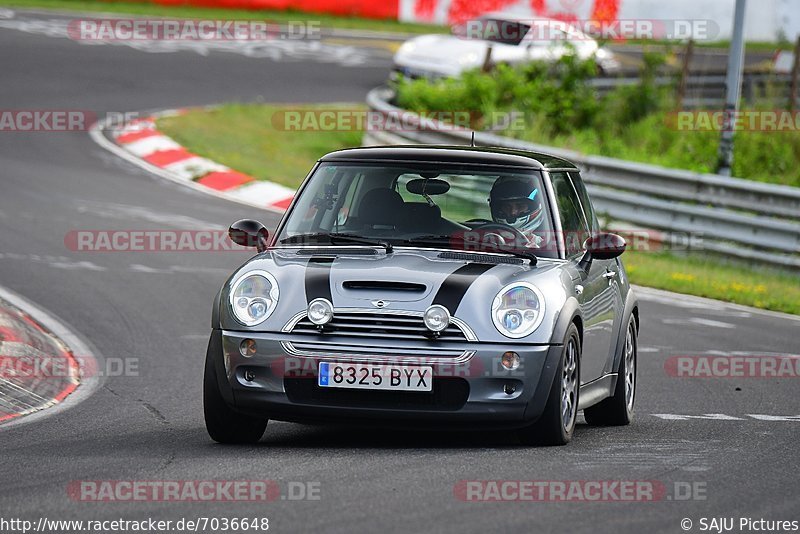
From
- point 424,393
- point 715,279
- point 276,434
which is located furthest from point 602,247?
point 715,279

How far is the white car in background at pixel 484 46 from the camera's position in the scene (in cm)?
→ 2605

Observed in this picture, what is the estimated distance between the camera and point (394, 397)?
7012 millimetres

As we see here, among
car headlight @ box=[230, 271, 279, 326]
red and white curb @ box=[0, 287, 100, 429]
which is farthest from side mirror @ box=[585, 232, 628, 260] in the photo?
red and white curb @ box=[0, 287, 100, 429]

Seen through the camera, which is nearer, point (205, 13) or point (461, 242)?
point (461, 242)

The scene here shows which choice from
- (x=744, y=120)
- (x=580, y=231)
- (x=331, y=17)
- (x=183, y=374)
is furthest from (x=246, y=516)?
(x=331, y=17)

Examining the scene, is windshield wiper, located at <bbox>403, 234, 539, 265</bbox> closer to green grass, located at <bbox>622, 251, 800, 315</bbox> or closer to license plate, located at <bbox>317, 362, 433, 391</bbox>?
license plate, located at <bbox>317, 362, 433, 391</bbox>

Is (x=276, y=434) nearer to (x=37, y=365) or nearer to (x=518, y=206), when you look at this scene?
(x=518, y=206)

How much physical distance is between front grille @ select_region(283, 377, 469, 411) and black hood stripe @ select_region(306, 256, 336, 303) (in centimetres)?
41

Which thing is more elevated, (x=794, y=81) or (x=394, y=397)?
(x=794, y=81)

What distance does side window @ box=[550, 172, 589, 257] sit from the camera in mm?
8180

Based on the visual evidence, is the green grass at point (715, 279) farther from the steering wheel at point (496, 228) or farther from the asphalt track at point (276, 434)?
the steering wheel at point (496, 228)

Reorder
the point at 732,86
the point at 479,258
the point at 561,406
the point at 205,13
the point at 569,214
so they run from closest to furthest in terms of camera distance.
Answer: the point at 561,406, the point at 479,258, the point at 569,214, the point at 732,86, the point at 205,13

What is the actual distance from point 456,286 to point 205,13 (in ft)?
87.6

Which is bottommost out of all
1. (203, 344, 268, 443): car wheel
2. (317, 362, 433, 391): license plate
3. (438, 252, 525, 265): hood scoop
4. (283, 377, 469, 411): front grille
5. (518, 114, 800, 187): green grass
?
(518, 114, 800, 187): green grass
